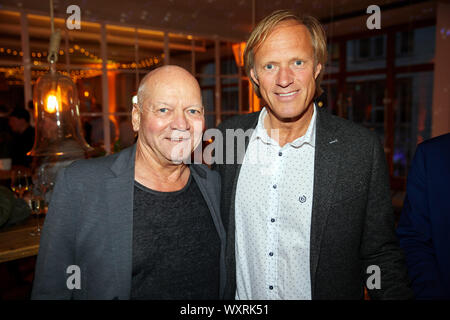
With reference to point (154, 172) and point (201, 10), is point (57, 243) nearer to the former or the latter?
point (154, 172)

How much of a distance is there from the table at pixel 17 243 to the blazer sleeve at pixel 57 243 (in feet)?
2.07

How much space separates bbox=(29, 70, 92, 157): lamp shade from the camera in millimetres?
1948

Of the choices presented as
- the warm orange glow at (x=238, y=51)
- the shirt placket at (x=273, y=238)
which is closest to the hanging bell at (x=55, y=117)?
the shirt placket at (x=273, y=238)

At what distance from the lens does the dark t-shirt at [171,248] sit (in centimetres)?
120

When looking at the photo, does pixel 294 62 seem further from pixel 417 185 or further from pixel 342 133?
pixel 417 185

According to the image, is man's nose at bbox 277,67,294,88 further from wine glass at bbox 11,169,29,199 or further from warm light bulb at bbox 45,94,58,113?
wine glass at bbox 11,169,29,199

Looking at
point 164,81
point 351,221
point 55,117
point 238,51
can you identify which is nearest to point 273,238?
point 351,221

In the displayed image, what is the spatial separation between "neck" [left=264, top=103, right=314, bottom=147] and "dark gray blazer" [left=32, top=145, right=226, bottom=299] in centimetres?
69

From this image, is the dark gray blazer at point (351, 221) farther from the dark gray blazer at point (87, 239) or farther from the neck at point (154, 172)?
the dark gray blazer at point (87, 239)

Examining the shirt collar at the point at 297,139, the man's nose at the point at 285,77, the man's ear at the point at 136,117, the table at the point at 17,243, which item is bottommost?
the table at the point at 17,243

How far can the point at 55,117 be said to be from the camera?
2.05m

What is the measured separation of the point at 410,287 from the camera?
1222 millimetres

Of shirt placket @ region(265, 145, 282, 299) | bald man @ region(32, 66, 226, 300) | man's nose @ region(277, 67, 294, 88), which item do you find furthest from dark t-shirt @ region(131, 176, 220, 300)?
man's nose @ region(277, 67, 294, 88)
